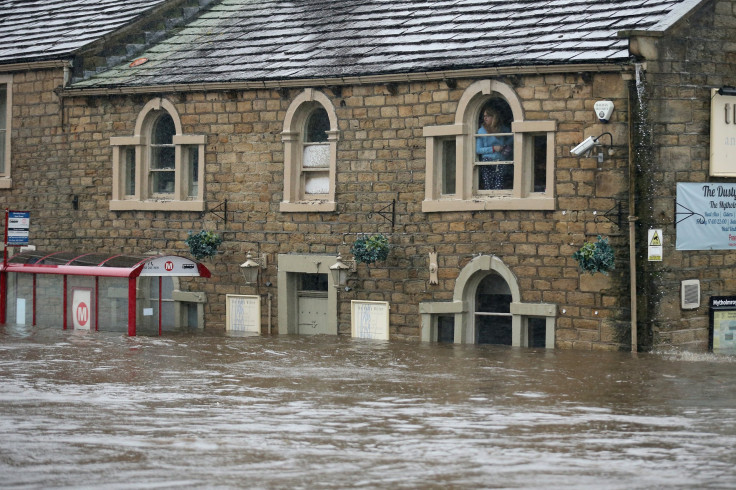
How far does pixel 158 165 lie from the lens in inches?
1133

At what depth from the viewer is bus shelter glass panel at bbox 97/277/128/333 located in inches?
1030

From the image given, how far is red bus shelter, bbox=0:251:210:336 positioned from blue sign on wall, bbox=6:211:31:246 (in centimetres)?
53

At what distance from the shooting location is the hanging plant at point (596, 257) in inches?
852

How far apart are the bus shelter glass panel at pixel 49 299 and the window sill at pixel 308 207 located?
4.67 meters

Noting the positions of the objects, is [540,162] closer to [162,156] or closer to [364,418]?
[162,156]

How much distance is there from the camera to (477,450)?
43.8 ft

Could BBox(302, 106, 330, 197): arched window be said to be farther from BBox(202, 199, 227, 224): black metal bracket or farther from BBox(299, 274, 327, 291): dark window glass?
BBox(202, 199, 227, 224): black metal bracket

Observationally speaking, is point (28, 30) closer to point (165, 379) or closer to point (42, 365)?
point (42, 365)

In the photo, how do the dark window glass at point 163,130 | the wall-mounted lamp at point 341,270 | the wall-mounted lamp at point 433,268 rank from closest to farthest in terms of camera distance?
the wall-mounted lamp at point 433,268 < the wall-mounted lamp at point 341,270 < the dark window glass at point 163,130

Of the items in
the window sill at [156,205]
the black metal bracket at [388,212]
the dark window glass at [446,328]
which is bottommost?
the dark window glass at [446,328]

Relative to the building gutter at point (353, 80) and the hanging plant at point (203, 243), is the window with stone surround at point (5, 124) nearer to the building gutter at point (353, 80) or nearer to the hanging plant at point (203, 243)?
the building gutter at point (353, 80)

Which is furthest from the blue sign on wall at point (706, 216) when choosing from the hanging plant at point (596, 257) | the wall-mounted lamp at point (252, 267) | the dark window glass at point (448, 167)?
the wall-mounted lamp at point (252, 267)

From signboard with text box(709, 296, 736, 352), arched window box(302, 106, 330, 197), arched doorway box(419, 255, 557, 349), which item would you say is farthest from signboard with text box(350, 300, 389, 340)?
signboard with text box(709, 296, 736, 352)

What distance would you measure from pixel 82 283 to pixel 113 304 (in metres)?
0.91
